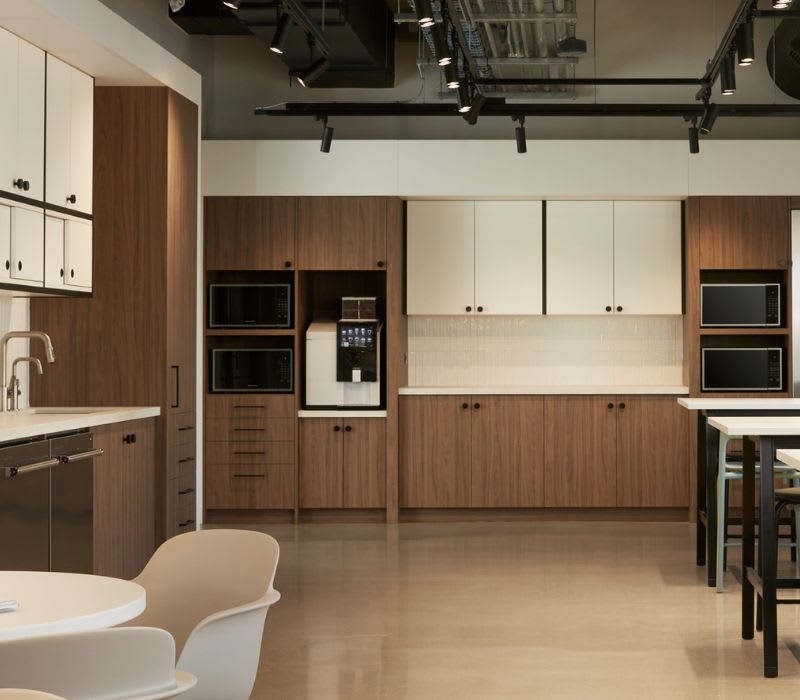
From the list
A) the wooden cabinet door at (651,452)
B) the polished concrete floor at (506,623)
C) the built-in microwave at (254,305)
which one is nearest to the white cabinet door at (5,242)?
the polished concrete floor at (506,623)

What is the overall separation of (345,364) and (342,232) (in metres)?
0.97

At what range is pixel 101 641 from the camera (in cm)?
172

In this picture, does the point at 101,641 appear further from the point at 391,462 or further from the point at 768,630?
the point at 391,462

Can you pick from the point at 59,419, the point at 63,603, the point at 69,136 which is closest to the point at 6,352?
the point at 59,419

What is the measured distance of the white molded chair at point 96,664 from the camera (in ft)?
5.44

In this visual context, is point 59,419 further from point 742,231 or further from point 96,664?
point 742,231

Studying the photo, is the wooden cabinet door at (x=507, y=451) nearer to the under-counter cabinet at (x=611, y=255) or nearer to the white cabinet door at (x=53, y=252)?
the under-counter cabinet at (x=611, y=255)

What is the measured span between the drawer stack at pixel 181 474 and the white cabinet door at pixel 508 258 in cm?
255

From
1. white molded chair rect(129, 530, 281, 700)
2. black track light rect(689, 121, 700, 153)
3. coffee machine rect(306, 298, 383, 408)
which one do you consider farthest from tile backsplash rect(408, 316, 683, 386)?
white molded chair rect(129, 530, 281, 700)

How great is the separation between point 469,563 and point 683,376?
105 inches

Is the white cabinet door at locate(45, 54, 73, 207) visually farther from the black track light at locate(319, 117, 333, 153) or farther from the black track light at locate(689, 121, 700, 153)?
the black track light at locate(689, 121, 700, 153)

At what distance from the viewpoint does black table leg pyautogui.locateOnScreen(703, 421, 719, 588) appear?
5.70 meters

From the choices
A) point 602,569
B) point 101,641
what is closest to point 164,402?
point 602,569

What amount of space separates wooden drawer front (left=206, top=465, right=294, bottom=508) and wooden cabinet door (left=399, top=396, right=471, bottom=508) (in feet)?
2.97
